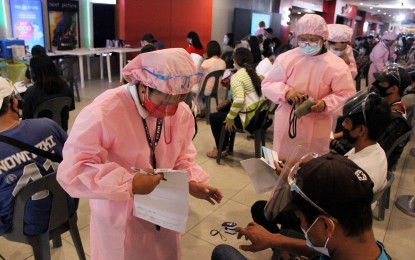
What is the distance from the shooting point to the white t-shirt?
170 cm

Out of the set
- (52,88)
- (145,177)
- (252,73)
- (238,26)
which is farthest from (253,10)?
(145,177)

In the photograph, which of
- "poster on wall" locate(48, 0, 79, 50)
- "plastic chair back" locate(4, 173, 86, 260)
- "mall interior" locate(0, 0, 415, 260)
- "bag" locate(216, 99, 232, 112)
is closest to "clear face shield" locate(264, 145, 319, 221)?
"mall interior" locate(0, 0, 415, 260)

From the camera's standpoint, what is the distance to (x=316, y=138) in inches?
96.6

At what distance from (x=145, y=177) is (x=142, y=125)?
0.23 m

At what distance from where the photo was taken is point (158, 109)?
123 cm

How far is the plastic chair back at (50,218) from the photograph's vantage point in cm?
156

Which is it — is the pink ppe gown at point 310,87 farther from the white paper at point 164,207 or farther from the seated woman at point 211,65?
the seated woman at point 211,65

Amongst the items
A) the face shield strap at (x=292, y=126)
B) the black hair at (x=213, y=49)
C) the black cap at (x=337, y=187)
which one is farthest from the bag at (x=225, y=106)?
the black cap at (x=337, y=187)

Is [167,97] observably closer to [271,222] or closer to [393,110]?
[271,222]

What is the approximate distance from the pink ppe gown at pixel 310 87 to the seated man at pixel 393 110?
0.21 m

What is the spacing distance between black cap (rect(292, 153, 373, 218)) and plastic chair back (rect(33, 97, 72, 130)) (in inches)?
105

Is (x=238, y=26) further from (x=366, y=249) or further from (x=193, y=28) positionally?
(x=366, y=249)

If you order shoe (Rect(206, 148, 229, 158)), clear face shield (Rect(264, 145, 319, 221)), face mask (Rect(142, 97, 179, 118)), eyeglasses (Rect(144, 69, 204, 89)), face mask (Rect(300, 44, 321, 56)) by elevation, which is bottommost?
shoe (Rect(206, 148, 229, 158))

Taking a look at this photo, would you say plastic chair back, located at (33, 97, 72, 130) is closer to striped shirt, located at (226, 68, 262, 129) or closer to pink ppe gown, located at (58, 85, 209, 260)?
striped shirt, located at (226, 68, 262, 129)
